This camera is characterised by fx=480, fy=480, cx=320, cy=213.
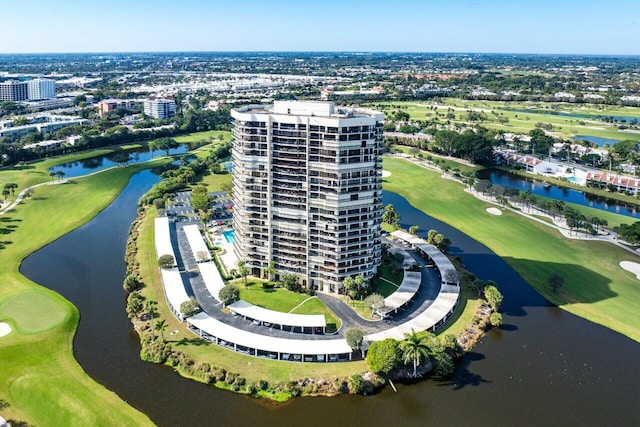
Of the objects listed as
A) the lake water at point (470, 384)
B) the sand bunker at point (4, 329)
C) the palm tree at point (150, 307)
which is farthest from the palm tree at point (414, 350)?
the sand bunker at point (4, 329)

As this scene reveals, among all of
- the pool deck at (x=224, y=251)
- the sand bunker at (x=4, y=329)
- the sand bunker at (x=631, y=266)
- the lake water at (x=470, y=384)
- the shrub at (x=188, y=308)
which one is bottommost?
the lake water at (x=470, y=384)

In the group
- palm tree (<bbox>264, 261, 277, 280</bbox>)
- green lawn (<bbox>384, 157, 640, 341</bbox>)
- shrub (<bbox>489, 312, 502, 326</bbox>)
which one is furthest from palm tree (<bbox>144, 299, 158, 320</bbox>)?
green lawn (<bbox>384, 157, 640, 341</bbox>)

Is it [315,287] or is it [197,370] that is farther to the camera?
[315,287]

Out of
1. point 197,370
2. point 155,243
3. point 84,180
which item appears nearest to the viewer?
point 197,370

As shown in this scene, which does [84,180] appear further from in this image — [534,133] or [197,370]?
[534,133]

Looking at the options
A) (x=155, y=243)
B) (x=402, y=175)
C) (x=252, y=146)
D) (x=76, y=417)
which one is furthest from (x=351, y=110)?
(x=402, y=175)

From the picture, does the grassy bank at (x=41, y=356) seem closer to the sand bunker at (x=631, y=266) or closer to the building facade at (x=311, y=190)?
the building facade at (x=311, y=190)

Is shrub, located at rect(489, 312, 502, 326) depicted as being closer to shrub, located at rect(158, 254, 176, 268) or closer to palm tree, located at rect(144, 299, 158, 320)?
palm tree, located at rect(144, 299, 158, 320)
